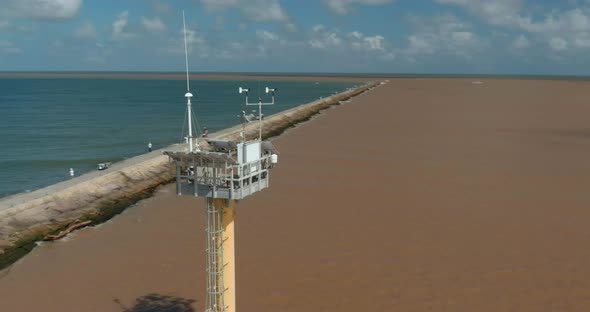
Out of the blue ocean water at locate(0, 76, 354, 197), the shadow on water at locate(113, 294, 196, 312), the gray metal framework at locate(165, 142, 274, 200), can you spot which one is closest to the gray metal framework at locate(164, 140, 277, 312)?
the gray metal framework at locate(165, 142, 274, 200)

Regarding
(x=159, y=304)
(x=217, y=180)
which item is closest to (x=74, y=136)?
(x=159, y=304)

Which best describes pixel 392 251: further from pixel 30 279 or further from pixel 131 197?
pixel 131 197

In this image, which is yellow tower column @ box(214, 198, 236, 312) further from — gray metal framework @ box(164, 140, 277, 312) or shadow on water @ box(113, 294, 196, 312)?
shadow on water @ box(113, 294, 196, 312)

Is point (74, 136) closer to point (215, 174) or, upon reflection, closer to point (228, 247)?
point (228, 247)

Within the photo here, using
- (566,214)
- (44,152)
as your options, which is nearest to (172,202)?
(566,214)

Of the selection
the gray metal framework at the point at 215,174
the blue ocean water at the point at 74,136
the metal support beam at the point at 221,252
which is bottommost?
the blue ocean water at the point at 74,136

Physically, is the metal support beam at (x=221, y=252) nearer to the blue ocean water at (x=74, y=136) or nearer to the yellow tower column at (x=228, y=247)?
the yellow tower column at (x=228, y=247)

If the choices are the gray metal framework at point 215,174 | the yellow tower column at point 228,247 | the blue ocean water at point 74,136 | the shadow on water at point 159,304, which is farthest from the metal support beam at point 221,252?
the blue ocean water at point 74,136
